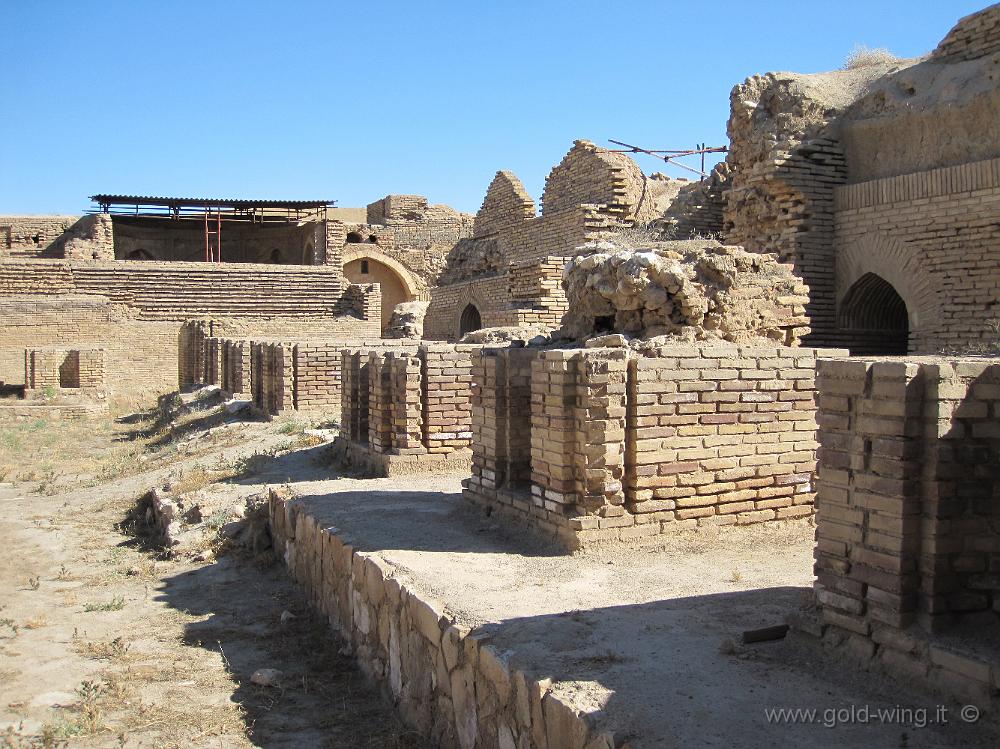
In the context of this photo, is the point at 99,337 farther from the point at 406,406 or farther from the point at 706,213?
the point at 406,406

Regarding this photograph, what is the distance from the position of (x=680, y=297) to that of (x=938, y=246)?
5.96 metres

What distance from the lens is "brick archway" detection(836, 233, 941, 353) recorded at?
429 inches

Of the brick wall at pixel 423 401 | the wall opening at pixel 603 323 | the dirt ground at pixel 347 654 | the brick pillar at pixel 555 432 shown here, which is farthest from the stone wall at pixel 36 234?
the brick pillar at pixel 555 432

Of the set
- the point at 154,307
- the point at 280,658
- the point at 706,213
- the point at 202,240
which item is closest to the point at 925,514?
the point at 280,658

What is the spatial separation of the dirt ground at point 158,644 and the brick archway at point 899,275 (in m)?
7.39

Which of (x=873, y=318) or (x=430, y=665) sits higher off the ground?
(x=873, y=318)

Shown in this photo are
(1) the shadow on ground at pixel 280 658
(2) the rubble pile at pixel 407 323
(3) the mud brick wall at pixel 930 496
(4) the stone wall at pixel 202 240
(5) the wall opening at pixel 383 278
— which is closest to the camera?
(3) the mud brick wall at pixel 930 496

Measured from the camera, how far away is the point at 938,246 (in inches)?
422

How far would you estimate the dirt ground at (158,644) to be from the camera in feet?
15.1

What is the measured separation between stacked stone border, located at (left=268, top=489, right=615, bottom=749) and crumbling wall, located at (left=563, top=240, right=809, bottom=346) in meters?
2.51

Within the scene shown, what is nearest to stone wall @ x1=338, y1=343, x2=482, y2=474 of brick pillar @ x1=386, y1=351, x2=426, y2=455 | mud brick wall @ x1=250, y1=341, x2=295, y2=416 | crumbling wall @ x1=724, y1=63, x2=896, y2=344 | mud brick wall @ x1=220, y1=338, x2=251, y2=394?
brick pillar @ x1=386, y1=351, x2=426, y2=455

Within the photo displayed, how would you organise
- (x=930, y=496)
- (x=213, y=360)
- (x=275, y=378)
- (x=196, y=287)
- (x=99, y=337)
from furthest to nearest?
(x=196, y=287) < (x=99, y=337) < (x=213, y=360) < (x=275, y=378) < (x=930, y=496)

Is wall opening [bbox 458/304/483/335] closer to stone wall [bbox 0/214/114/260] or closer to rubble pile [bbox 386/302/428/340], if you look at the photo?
rubble pile [bbox 386/302/428/340]

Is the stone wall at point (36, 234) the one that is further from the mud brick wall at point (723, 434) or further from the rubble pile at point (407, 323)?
the mud brick wall at point (723, 434)
